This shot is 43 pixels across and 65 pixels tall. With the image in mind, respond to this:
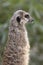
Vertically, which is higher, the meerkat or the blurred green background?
the blurred green background

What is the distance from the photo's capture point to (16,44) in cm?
235

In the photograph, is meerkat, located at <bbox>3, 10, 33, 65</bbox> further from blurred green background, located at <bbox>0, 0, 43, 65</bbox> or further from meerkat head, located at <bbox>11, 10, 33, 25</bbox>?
blurred green background, located at <bbox>0, 0, 43, 65</bbox>

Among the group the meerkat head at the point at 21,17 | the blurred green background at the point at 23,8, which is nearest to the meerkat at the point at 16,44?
the meerkat head at the point at 21,17

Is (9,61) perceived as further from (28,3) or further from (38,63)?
(38,63)

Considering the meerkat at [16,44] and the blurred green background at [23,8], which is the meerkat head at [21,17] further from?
the blurred green background at [23,8]

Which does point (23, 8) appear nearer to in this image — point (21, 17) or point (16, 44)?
point (21, 17)

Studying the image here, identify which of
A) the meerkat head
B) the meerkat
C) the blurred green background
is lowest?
the meerkat

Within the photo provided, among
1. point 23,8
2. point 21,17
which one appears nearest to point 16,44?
point 21,17

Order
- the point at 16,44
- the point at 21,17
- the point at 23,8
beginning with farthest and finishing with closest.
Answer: the point at 23,8 → the point at 21,17 → the point at 16,44

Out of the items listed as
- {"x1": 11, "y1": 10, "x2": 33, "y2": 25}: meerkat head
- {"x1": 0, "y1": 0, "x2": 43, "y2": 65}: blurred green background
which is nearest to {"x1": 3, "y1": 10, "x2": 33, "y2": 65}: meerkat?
{"x1": 11, "y1": 10, "x2": 33, "y2": 25}: meerkat head

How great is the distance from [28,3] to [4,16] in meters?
0.35

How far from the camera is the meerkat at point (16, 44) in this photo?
235 centimetres

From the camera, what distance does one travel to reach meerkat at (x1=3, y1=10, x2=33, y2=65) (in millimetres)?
2346

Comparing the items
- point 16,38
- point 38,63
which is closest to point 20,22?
point 16,38
